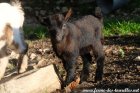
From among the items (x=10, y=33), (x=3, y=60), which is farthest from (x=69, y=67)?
(x=3, y=60)

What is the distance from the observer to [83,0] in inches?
559

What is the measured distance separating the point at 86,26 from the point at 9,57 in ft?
8.41

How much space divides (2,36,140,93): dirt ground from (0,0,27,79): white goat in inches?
13.3

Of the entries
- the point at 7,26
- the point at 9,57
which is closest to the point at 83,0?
the point at 9,57

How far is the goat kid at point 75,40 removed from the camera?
768 centimetres

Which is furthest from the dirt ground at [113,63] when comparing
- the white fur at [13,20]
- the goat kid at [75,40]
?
the white fur at [13,20]

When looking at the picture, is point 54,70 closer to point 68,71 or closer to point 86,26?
point 68,71

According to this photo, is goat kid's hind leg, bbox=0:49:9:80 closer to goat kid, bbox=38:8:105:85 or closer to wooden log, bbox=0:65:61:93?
wooden log, bbox=0:65:61:93

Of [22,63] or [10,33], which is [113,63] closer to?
[22,63]

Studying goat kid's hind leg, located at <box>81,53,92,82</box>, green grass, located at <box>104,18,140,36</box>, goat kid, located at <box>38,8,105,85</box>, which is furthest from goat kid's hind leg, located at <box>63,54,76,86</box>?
green grass, located at <box>104,18,140,36</box>

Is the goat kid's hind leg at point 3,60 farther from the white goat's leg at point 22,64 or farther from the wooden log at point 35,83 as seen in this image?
the wooden log at point 35,83

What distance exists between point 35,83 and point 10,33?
164cm

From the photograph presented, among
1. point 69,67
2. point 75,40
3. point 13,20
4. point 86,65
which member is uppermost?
point 13,20

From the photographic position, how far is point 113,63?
30.6 ft
